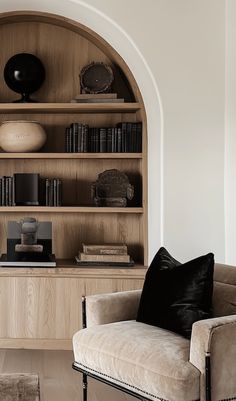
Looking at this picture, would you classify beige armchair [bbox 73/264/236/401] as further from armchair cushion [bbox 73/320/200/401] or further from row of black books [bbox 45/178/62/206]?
row of black books [bbox 45/178/62/206]

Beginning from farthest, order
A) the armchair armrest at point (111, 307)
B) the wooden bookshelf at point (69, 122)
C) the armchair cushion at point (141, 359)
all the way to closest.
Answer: the wooden bookshelf at point (69, 122) < the armchair armrest at point (111, 307) < the armchair cushion at point (141, 359)

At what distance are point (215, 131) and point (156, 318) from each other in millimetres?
1671

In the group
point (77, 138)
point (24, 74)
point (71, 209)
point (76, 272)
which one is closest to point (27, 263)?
point (76, 272)

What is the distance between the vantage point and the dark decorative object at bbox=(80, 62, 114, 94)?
472 centimetres

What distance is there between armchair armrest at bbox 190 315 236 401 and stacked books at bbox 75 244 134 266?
→ 5.63ft

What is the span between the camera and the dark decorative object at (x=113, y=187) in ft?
15.5

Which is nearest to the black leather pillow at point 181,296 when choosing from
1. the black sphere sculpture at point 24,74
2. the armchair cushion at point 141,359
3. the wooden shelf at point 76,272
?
the armchair cushion at point 141,359

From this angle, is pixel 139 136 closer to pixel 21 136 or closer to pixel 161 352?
pixel 21 136

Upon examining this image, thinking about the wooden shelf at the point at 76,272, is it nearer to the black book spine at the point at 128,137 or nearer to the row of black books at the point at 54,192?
the row of black books at the point at 54,192

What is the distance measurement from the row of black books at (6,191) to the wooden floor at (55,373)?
102 centimetres

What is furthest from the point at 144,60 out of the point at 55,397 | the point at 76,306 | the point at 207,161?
the point at 55,397

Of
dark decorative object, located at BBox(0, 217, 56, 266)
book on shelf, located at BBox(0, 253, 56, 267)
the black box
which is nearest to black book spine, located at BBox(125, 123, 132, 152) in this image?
the black box

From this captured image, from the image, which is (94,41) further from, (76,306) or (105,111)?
(76,306)

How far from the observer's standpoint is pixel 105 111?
16.0ft
